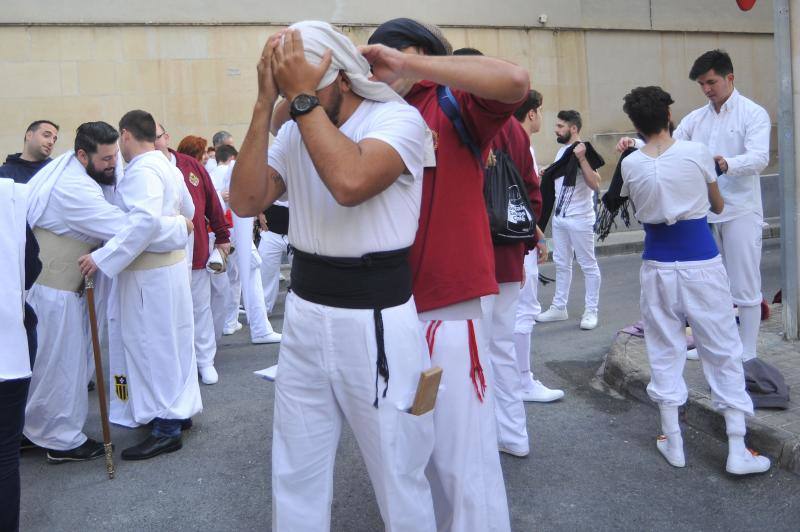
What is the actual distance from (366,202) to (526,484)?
221 centimetres

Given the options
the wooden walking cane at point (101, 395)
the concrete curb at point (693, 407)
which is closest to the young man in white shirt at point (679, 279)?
the concrete curb at point (693, 407)

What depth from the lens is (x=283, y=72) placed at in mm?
2314

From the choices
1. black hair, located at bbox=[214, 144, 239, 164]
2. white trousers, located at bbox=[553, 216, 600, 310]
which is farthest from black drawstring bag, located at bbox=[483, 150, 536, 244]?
black hair, located at bbox=[214, 144, 239, 164]

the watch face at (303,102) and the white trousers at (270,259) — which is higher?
the watch face at (303,102)

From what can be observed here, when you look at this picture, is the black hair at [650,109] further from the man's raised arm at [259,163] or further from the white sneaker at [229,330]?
the white sneaker at [229,330]

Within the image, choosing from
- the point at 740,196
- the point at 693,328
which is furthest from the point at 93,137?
the point at 740,196

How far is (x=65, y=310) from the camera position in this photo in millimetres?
4645

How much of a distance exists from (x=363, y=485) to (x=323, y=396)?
1686 millimetres

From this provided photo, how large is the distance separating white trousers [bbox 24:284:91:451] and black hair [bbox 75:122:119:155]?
0.84 meters

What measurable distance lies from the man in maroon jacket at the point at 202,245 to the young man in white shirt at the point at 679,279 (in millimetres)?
3305

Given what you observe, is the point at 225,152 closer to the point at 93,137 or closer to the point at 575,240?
the point at 575,240

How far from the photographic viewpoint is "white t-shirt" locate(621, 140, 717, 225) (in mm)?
4082

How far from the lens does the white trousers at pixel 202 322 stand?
20.7 ft

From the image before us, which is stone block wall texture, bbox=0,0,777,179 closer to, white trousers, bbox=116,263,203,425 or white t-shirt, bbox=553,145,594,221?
white t-shirt, bbox=553,145,594,221
